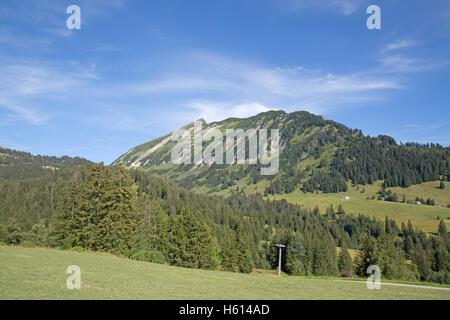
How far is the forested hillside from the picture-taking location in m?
59.5

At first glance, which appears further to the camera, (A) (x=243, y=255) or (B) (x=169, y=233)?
(A) (x=243, y=255)

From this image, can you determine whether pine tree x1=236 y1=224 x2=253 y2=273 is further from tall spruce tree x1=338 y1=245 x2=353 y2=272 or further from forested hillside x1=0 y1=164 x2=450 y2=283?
tall spruce tree x1=338 y1=245 x2=353 y2=272

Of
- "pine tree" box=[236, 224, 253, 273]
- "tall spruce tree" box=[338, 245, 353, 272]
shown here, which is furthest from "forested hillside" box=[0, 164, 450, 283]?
"tall spruce tree" box=[338, 245, 353, 272]

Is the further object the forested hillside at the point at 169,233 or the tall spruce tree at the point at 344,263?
the tall spruce tree at the point at 344,263

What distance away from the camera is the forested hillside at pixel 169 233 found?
59.5 m

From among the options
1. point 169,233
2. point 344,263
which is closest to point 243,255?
point 169,233

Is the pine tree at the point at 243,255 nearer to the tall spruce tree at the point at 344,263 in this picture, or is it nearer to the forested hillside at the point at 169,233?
the forested hillside at the point at 169,233

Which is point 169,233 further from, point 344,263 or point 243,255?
point 344,263

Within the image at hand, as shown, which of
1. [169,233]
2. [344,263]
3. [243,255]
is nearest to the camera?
[169,233]

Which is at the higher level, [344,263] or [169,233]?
[169,233]

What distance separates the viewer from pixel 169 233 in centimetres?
8812

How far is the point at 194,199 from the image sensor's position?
186 metres

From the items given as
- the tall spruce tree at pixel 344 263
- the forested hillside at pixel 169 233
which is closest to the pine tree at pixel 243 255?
the forested hillside at pixel 169 233

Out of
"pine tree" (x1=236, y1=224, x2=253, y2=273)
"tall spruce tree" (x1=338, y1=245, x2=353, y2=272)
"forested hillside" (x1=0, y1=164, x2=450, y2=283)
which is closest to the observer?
"forested hillside" (x1=0, y1=164, x2=450, y2=283)
